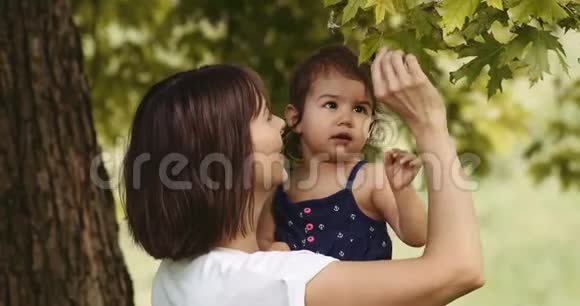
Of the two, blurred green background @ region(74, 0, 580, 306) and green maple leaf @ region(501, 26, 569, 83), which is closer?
green maple leaf @ region(501, 26, 569, 83)

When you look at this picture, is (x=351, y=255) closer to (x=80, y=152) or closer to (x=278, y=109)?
(x=80, y=152)

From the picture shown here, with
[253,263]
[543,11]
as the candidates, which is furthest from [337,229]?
[543,11]

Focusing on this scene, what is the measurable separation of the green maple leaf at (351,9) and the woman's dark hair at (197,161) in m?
0.33

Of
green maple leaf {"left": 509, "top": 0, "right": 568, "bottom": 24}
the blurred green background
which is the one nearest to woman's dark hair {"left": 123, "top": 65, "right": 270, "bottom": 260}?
green maple leaf {"left": 509, "top": 0, "right": 568, "bottom": 24}

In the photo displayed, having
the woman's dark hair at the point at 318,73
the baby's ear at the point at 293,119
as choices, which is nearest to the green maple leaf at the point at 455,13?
the woman's dark hair at the point at 318,73

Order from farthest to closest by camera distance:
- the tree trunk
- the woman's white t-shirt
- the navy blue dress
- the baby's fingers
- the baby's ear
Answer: the tree trunk → the baby's ear → the navy blue dress → the baby's fingers → the woman's white t-shirt

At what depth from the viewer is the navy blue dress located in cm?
319

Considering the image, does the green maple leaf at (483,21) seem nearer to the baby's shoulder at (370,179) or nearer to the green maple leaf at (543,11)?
the green maple leaf at (543,11)

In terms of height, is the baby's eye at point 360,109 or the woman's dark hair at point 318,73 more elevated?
the woman's dark hair at point 318,73

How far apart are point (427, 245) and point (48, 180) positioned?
6.53 feet

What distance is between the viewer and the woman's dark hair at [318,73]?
10.7 feet

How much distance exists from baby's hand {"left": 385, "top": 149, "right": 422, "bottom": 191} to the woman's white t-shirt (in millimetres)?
293

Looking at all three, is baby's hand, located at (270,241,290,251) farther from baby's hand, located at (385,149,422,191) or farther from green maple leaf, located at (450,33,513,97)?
green maple leaf, located at (450,33,513,97)

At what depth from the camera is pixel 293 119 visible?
11.0ft
